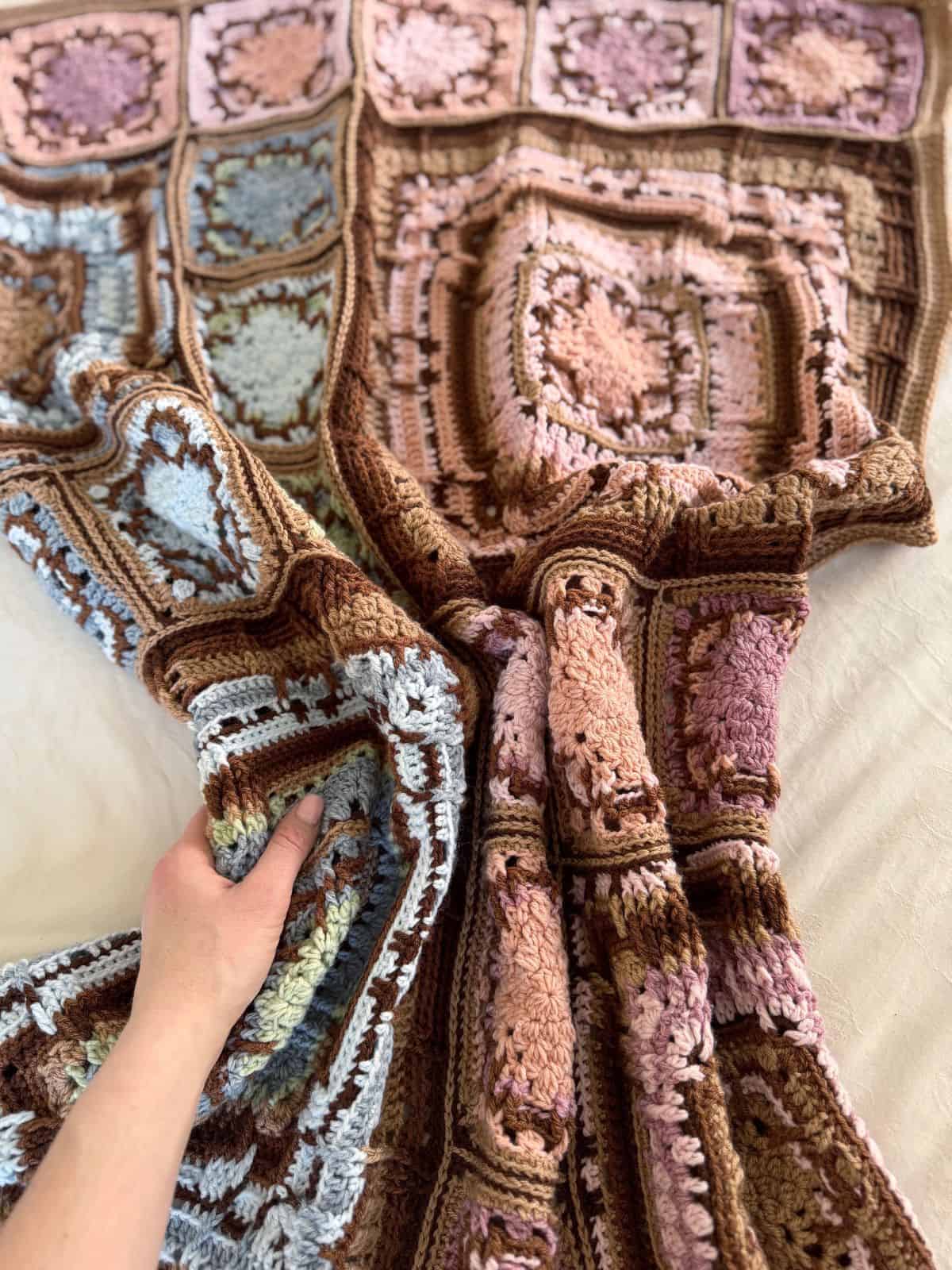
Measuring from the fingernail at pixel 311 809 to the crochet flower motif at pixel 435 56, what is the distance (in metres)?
0.85

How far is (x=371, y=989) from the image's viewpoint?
2.27ft

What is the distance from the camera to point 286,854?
0.72 m

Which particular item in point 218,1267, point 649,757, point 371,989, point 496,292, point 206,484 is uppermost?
point 496,292

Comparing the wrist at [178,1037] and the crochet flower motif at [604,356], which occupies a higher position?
the crochet flower motif at [604,356]

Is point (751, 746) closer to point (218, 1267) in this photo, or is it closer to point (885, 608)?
point (885, 608)

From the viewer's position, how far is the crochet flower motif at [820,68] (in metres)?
1.14

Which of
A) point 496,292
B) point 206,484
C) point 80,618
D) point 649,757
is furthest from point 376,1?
point 649,757

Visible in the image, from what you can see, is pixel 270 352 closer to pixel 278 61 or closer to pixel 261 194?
pixel 261 194

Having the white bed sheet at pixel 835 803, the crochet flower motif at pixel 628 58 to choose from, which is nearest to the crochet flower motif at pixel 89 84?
the crochet flower motif at pixel 628 58

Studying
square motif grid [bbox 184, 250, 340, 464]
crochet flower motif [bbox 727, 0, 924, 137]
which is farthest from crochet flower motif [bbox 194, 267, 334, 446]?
crochet flower motif [bbox 727, 0, 924, 137]

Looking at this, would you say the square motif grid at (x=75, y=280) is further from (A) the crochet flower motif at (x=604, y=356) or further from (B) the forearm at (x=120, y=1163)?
(B) the forearm at (x=120, y=1163)

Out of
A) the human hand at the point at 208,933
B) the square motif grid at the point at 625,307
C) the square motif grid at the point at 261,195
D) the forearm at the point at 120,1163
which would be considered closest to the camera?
the forearm at the point at 120,1163

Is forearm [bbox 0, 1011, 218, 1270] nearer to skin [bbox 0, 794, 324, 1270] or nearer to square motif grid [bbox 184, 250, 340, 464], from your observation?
skin [bbox 0, 794, 324, 1270]

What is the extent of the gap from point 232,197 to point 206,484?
469 mm
